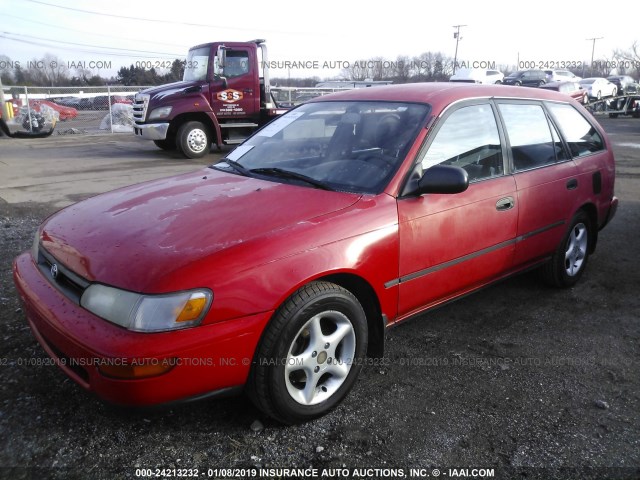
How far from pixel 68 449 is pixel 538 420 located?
7.35ft

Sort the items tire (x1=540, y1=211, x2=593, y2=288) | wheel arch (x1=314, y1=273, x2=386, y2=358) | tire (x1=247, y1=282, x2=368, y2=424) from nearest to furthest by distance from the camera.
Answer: tire (x1=247, y1=282, x2=368, y2=424)
wheel arch (x1=314, y1=273, x2=386, y2=358)
tire (x1=540, y1=211, x2=593, y2=288)

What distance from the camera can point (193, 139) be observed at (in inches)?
471

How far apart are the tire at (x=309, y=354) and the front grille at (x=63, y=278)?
0.85 meters

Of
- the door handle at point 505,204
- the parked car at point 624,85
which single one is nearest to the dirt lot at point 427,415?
the door handle at point 505,204

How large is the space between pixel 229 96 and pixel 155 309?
10.9 m

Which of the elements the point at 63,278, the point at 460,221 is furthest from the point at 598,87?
the point at 63,278

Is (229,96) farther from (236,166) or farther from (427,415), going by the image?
(427,415)

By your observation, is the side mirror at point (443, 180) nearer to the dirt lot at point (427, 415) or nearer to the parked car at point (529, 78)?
the dirt lot at point (427, 415)

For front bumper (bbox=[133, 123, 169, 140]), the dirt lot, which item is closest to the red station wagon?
the dirt lot

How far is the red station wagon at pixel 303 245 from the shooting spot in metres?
2.08

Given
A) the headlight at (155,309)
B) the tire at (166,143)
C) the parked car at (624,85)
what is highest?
the parked car at (624,85)

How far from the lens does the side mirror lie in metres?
2.72

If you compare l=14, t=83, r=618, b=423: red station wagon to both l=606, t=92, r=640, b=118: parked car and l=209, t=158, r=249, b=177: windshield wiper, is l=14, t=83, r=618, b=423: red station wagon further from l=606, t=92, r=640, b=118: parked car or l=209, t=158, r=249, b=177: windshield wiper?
l=606, t=92, r=640, b=118: parked car

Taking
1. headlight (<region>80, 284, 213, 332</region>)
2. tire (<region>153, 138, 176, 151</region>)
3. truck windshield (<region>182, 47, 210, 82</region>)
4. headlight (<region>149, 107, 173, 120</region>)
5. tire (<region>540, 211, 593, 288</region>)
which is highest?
truck windshield (<region>182, 47, 210, 82</region>)
